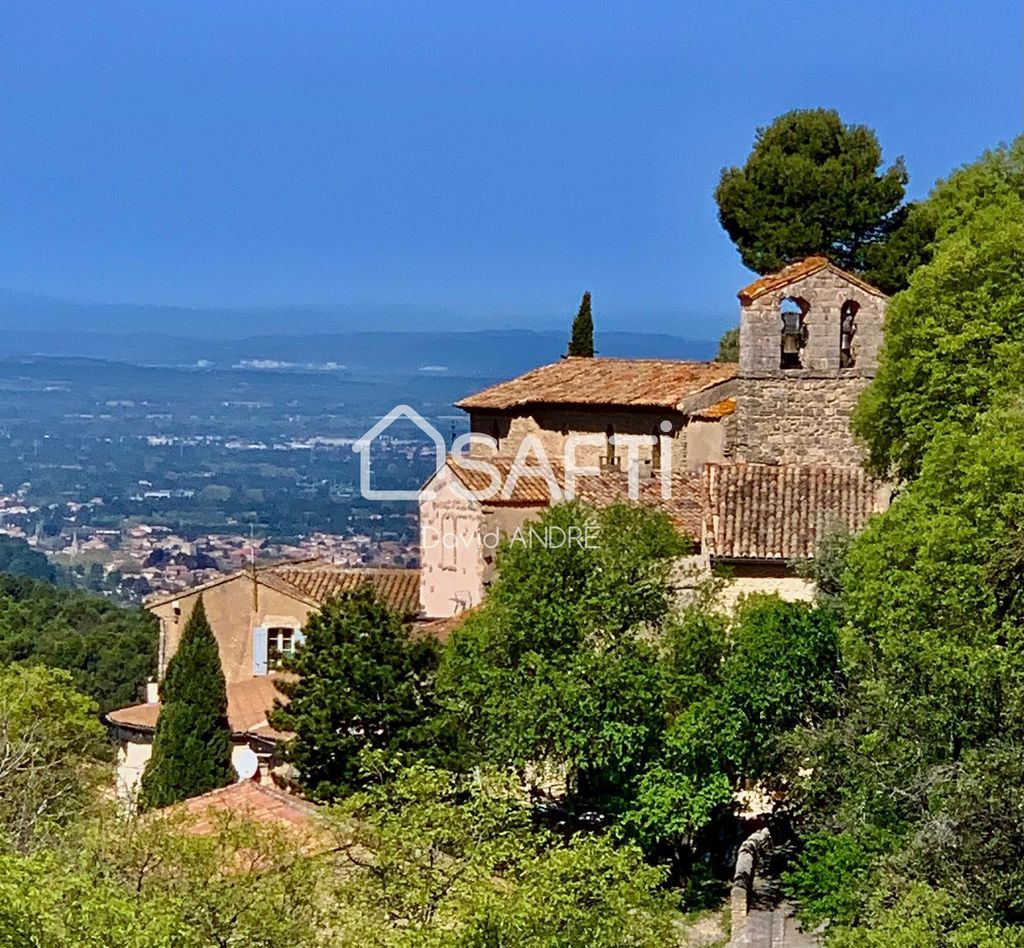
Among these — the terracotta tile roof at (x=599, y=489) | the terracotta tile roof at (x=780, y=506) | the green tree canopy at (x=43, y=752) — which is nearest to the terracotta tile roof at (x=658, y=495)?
the terracotta tile roof at (x=599, y=489)

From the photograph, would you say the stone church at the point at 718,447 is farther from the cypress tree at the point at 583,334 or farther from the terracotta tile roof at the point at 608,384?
the cypress tree at the point at 583,334

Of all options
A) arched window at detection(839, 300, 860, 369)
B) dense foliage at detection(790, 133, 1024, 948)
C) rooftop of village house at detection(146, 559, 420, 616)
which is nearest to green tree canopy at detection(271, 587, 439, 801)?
dense foliage at detection(790, 133, 1024, 948)

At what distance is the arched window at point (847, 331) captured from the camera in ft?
99.7

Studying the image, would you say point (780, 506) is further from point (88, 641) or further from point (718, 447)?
point (88, 641)

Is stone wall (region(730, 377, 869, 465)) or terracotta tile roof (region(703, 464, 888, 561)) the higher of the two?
stone wall (region(730, 377, 869, 465))

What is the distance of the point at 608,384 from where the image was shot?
113 feet

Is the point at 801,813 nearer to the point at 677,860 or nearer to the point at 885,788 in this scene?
the point at 677,860

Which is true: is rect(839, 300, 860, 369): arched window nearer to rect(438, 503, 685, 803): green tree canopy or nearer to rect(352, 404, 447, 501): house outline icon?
rect(352, 404, 447, 501): house outline icon

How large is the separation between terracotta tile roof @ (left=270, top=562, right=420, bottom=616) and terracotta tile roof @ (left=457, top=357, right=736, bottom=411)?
3.66 metres

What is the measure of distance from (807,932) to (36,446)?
90.0 m

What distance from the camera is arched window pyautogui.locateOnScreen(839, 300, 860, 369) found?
99.7 feet

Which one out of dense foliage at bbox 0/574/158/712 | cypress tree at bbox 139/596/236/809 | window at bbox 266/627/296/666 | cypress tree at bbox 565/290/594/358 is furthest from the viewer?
dense foliage at bbox 0/574/158/712

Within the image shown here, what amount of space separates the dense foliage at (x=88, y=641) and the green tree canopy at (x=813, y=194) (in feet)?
67.9

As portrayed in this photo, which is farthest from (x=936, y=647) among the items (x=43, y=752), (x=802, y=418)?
(x=802, y=418)
